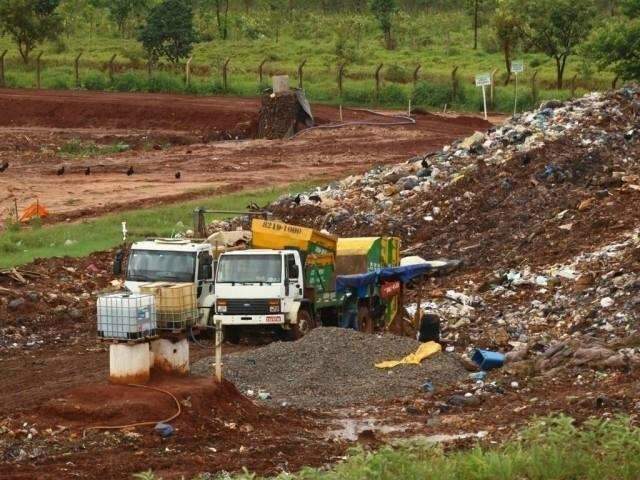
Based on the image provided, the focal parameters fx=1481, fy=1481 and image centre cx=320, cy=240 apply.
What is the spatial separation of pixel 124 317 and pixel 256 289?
6.77 metres

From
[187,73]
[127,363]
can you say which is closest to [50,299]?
[127,363]

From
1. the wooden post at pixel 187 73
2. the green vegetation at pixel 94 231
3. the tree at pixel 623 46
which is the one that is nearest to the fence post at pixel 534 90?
the tree at pixel 623 46

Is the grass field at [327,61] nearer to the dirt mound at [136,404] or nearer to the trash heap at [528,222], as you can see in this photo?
the trash heap at [528,222]

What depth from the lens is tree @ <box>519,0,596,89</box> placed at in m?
59.8

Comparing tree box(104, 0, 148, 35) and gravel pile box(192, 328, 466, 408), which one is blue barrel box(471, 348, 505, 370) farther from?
tree box(104, 0, 148, 35)

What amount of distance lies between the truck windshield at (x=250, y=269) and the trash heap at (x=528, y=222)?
326cm

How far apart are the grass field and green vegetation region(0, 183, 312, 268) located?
74.4ft

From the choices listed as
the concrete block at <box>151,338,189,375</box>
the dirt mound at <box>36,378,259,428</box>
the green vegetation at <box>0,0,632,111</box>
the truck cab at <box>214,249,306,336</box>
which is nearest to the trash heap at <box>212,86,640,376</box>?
the truck cab at <box>214,249,306,336</box>

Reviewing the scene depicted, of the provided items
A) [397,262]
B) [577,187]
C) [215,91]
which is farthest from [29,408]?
[215,91]

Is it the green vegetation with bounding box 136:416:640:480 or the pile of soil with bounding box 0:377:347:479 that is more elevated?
the green vegetation with bounding box 136:416:640:480

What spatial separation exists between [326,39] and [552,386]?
61019 millimetres

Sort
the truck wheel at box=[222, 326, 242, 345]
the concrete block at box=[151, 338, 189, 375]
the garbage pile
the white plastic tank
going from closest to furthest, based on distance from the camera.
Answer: the white plastic tank → the concrete block at box=[151, 338, 189, 375] → the truck wheel at box=[222, 326, 242, 345] → the garbage pile

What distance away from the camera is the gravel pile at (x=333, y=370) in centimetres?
2031

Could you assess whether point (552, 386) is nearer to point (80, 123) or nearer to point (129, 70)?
point (80, 123)
